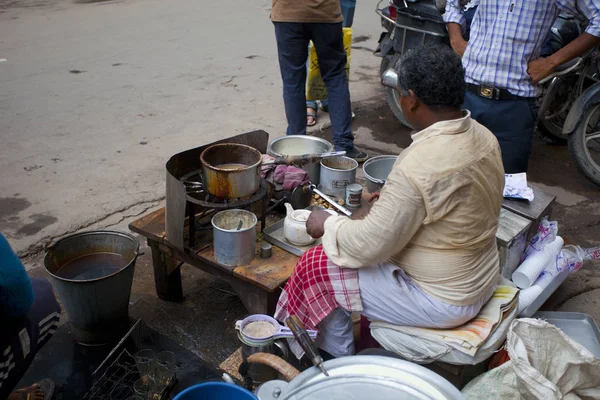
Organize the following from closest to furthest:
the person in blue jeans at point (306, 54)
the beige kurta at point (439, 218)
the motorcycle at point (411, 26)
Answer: the beige kurta at point (439, 218)
the person in blue jeans at point (306, 54)
the motorcycle at point (411, 26)

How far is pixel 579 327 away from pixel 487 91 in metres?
1.44

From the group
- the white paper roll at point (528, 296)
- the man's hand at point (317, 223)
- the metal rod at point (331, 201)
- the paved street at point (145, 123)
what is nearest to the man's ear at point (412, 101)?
the man's hand at point (317, 223)

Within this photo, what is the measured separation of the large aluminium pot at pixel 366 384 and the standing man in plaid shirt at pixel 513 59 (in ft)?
6.94

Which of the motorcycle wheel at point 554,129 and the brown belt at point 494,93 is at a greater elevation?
the brown belt at point 494,93

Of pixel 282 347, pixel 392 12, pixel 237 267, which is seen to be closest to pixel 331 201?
pixel 237 267

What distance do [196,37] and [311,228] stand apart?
23.1ft

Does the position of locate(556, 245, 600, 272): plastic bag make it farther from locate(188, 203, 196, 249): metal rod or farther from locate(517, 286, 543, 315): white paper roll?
locate(188, 203, 196, 249): metal rod

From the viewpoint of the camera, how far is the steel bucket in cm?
253

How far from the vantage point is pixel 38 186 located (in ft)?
14.2

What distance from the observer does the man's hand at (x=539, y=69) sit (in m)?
3.19

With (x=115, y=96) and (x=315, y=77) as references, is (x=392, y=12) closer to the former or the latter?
(x=315, y=77)

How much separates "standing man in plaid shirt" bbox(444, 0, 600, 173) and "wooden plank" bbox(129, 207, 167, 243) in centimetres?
201

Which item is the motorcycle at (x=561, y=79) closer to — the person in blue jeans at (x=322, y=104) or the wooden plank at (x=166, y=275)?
the person in blue jeans at (x=322, y=104)

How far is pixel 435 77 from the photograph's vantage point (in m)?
1.88
